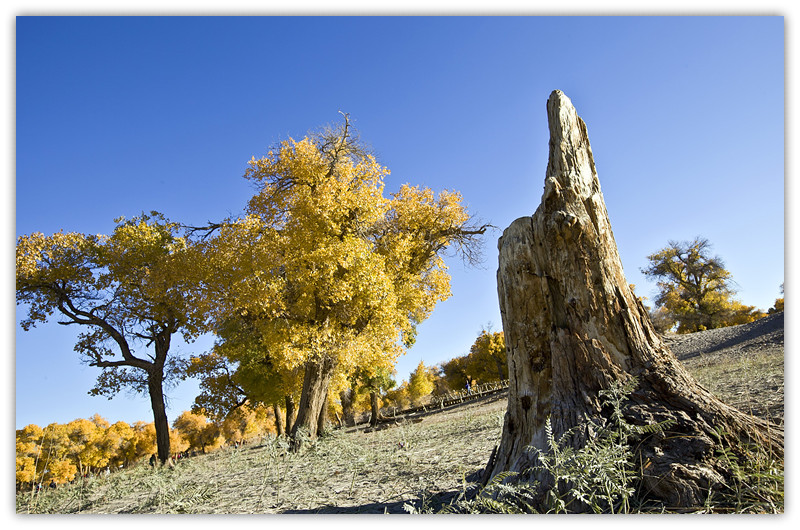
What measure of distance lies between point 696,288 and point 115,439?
144ft

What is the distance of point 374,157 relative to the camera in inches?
469

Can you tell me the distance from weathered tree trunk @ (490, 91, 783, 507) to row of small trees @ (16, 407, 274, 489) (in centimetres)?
606

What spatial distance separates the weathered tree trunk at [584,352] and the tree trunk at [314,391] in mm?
7922

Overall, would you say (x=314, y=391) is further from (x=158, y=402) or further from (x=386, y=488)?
(x=386, y=488)

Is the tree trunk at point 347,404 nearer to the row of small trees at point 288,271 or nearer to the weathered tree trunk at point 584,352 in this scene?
the row of small trees at point 288,271

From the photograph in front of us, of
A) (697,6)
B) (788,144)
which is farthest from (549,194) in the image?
(697,6)

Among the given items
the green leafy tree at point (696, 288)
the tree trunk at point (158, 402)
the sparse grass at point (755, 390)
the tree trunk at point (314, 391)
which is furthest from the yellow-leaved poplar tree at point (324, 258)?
the green leafy tree at point (696, 288)

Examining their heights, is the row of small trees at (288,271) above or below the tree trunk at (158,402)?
above

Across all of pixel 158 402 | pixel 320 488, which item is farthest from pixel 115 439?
pixel 320 488

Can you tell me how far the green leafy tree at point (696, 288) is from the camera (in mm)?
32344

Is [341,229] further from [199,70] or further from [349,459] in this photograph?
[349,459]

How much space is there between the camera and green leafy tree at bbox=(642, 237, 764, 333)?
106 ft

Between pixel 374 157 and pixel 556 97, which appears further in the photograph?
pixel 374 157

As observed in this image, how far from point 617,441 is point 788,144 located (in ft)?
12.8
